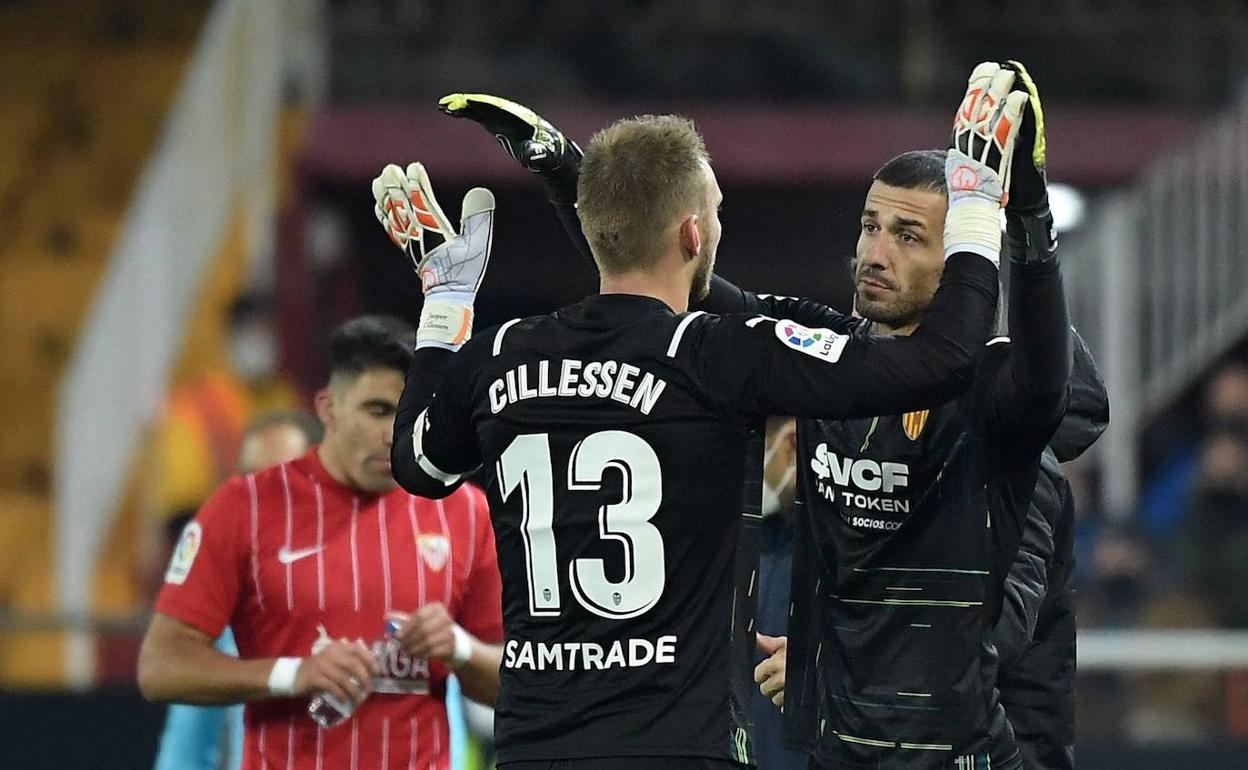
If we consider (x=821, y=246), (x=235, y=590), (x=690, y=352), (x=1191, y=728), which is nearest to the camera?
(x=690, y=352)

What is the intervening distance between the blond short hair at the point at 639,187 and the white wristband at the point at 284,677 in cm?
119

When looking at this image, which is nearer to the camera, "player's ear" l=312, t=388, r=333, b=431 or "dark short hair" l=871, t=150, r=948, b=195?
"dark short hair" l=871, t=150, r=948, b=195

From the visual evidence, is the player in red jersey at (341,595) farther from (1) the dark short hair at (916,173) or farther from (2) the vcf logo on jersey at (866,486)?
(1) the dark short hair at (916,173)

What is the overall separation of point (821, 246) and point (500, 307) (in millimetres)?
1861

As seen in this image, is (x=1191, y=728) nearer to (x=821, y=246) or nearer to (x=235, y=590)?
(x=235, y=590)

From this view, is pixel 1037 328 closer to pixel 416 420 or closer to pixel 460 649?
pixel 416 420

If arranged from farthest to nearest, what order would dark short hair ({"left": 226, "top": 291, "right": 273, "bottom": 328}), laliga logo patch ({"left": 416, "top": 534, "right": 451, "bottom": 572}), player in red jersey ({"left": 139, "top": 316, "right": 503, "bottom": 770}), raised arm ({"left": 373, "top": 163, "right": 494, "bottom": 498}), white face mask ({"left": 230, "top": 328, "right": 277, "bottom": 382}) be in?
1. dark short hair ({"left": 226, "top": 291, "right": 273, "bottom": 328})
2. white face mask ({"left": 230, "top": 328, "right": 277, "bottom": 382})
3. laliga logo patch ({"left": 416, "top": 534, "right": 451, "bottom": 572})
4. player in red jersey ({"left": 139, "top": 316, "right": 503, "bottom": 770})
5. raised arm ({"left": 373, "top": 163, "right": 494, "bottom": 498})

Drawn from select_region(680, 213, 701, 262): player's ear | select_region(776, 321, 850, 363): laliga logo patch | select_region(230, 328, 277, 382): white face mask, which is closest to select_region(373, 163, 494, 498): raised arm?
select_region(680, 213, 701, 262): player's ear

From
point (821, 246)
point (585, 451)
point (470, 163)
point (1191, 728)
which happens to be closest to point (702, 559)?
point (585, 451)

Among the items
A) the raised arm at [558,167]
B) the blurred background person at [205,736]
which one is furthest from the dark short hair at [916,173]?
the blurred background person at [205,736]

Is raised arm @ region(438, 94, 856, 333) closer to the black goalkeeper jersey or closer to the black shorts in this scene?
the black goalkeeper jersey

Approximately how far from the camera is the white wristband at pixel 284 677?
13.3ft

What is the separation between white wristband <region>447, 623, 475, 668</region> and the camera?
4.10 metres

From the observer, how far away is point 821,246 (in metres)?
12.2
